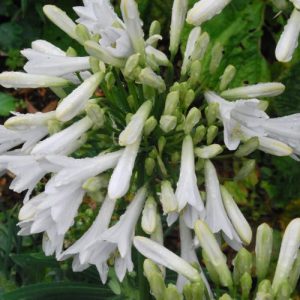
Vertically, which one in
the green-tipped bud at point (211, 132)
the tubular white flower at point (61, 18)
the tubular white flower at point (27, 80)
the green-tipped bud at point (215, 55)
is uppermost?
the tubular white flower at point (61, 18)

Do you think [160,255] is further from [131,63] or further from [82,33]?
[82,33]

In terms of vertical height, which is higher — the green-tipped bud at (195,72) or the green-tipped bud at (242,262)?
the green-tipped bud at (195,72)

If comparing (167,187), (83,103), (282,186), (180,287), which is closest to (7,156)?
(83,103)

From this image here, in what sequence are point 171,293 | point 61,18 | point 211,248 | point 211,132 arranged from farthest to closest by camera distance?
point 61,18, point 211,132, point 211,248, point 171,293

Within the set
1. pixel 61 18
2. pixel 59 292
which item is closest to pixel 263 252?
pixel 59 292

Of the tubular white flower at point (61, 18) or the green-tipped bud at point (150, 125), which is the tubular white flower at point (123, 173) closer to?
the green-tipped bud at point (150, 125)

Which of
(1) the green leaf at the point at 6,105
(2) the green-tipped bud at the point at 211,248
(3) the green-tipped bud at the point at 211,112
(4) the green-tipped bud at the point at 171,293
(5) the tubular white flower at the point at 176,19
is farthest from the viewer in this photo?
(1) the green leaf at the point at 6,105

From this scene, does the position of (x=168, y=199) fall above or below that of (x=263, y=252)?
above

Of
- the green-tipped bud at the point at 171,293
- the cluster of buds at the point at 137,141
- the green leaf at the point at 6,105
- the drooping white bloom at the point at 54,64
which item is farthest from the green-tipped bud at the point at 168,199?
the green leaf at the point at 6,105

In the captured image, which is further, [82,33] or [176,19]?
[176,19]
